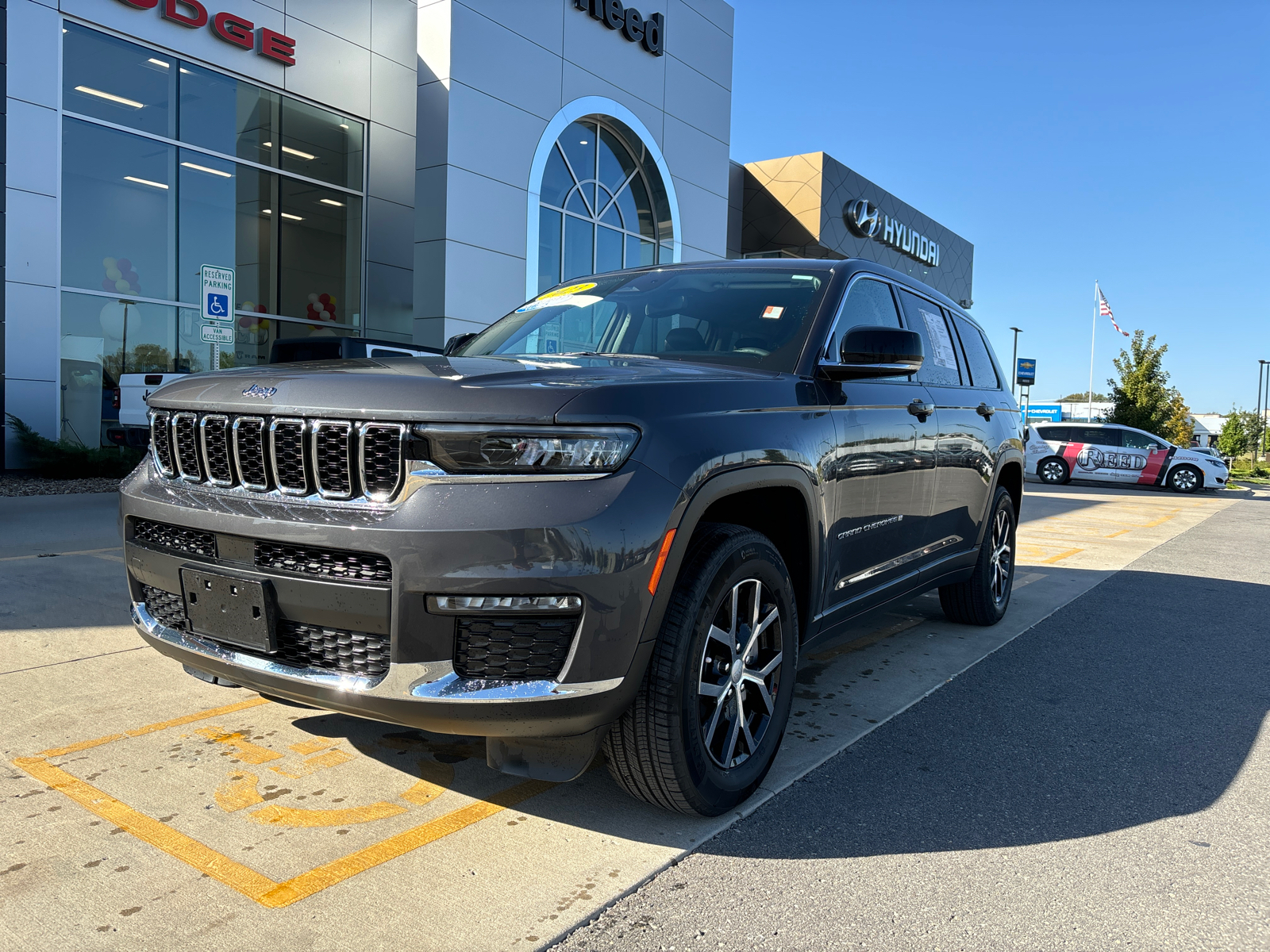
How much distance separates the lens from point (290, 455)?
8.23ft

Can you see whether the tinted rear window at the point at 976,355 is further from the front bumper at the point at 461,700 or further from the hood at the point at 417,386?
the front bumper at the point at 461,700

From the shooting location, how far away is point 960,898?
2.41m

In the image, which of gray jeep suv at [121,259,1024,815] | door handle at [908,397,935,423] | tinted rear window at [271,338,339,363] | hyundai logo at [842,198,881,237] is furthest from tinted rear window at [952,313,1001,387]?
hyundai logo at [842,198,881,237]

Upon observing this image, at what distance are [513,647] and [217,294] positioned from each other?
29.6 ft

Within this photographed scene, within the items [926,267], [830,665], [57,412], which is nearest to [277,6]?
[57,412]

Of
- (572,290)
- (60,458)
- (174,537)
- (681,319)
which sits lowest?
(60,458)

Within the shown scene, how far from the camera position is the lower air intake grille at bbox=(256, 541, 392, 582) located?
2301 mm

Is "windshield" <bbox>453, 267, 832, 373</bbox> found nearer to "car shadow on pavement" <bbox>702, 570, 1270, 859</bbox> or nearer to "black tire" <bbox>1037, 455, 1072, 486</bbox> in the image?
"car shadow on pavement" <bbox>702, 570, 1270, 859</bbox>

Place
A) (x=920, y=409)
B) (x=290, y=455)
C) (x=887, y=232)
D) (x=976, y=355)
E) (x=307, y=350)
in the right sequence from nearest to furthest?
(x=290, y=455), (x=920, y=409), (x=976, y=355), (x=307, y=350), (x=887, y=232)

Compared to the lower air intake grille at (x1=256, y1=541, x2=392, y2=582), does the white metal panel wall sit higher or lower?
higher

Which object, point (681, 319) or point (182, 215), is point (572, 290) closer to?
point (681, 319)

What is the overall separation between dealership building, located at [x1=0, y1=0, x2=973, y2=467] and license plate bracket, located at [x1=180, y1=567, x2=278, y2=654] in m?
8.54

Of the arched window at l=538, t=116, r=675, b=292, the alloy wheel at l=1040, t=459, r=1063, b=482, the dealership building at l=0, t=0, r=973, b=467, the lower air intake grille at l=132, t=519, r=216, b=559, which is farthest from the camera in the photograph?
the alloy wheel at l=1040, t=459, r=1063, b=482

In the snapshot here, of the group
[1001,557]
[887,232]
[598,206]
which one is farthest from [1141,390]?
[1001,557]
